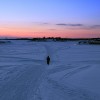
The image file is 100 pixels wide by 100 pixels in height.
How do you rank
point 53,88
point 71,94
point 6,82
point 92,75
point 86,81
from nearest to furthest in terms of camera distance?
point 71,94 → point 53,88 → point 6,82 → point 86,81 → point 92,75

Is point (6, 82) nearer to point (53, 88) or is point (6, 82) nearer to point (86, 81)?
point (53, 88)

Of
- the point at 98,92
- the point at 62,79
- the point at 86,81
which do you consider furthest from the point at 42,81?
the point at 98,92

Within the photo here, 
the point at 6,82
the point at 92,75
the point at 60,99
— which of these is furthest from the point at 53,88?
the point at 92,75

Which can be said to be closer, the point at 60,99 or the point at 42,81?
the point at 60,99

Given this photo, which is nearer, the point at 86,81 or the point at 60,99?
the point at 60,99

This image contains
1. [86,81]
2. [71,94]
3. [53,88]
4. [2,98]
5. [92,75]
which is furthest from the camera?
[92,75]

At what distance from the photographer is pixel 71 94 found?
8.88 metres

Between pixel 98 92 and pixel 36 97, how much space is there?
8.41 feet

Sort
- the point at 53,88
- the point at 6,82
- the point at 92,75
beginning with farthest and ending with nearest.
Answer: the point at 92,75
the point at 6,82
the point at 53,88

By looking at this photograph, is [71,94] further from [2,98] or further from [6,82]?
[6,82]

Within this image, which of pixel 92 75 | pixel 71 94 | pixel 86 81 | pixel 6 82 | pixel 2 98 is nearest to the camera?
pixel 2 98

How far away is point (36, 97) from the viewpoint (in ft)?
26.6

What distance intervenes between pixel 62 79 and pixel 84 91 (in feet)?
8.36

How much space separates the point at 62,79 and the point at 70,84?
47.6 inches
